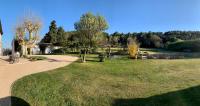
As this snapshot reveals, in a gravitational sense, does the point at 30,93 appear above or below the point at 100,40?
below

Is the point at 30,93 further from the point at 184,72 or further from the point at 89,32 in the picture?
the point at 89,32

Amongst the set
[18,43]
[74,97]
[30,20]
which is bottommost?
[74,97]

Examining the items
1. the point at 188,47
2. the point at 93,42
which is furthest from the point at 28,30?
the point at 188,47

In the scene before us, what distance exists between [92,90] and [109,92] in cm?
119

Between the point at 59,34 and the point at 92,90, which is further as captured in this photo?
the point at 59,34

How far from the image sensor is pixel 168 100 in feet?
59.3

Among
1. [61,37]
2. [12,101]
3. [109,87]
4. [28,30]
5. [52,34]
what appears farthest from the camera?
[52,34]

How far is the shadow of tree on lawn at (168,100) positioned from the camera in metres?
17.5

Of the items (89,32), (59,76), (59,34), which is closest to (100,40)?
(89,32)

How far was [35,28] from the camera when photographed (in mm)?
43719

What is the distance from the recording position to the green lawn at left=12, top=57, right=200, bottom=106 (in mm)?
18016

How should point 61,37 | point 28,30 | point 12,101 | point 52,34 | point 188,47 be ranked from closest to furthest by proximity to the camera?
point 12,101 < point 28,30 < point 61,37 < point 52,34 < point 188,47

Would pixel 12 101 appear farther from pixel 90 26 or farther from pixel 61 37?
pixel 61 37

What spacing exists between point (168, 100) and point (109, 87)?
436 cm
